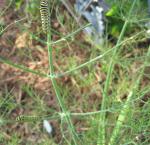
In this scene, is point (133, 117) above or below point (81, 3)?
below

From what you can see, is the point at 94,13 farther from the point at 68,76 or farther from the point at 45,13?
the point at 45,13

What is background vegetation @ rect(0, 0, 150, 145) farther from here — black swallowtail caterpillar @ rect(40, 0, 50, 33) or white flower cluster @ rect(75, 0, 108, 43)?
black swallowtail caterpillar @ rect(40, 0, 50, 33)

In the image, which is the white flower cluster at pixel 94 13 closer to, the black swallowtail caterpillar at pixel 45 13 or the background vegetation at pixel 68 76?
the background vegetation at pixel 68 76

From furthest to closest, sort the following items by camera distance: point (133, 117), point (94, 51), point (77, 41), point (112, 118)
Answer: point (77, 41)
point (94, 51)
point (112, 118)
point (133, 117)

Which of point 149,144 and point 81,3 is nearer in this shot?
point 149,144

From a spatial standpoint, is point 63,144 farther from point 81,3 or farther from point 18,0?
point 18,0

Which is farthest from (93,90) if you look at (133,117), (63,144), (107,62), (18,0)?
(18,0)

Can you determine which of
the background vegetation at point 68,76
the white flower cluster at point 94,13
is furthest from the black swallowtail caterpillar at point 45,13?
the white flower cluster at point 94,13

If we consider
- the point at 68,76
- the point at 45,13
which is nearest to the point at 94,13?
the point at 68,76
